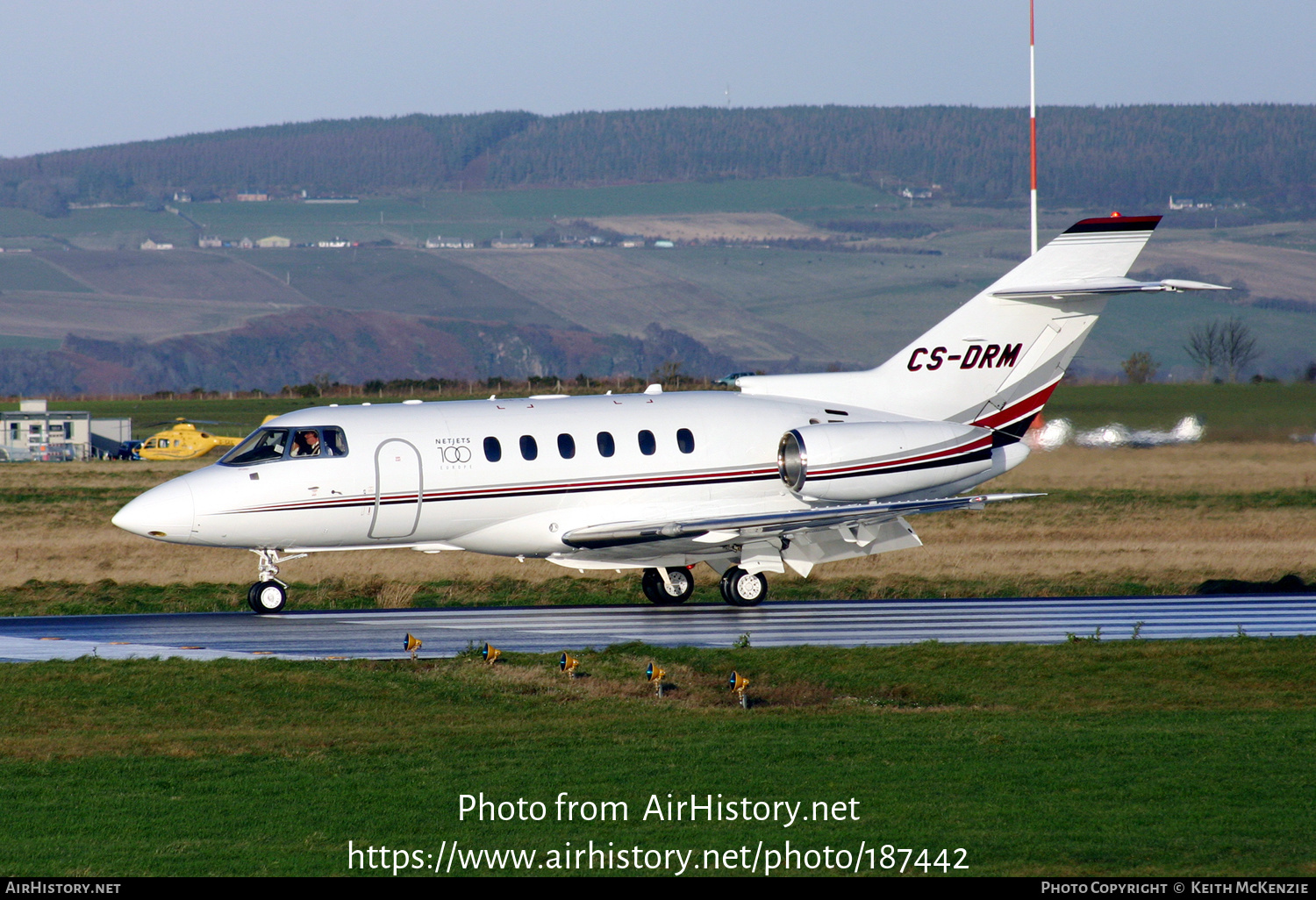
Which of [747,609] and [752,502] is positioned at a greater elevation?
[752,502]

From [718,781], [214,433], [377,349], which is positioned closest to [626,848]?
[718,781]

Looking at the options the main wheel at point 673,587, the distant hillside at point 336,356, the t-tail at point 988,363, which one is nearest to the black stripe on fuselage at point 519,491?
the main wheel at point 673,587

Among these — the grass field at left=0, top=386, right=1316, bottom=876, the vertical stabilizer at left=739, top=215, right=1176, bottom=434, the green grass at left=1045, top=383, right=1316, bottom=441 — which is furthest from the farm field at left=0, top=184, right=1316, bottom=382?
the grass field at left=0, top=386, right=1316, bottom=876

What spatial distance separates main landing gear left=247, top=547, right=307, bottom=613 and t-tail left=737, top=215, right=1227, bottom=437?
8855 millimetres

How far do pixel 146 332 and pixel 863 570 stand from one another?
14555 cm

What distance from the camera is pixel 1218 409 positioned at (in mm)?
47062

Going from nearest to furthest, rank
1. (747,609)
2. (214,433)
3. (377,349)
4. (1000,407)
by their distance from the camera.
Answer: (747,609), (1000,407), (214,433), (377,349)

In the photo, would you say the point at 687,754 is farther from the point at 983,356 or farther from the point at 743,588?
the point at 983,356

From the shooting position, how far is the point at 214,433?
76.5 m

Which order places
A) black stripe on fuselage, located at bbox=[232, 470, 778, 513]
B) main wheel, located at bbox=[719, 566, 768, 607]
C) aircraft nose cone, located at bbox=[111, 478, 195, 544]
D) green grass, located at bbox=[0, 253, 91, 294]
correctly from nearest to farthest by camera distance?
aircraft nose cone, located at bbox=[111, 478, 195, 544] → black stripe on fuselage, located at bbox=[232, 470, 778, 513] → main wheel, located at bbox=[719, 566, 768, 607] → green grass, located at bbox=[0, 253, 91, 294]

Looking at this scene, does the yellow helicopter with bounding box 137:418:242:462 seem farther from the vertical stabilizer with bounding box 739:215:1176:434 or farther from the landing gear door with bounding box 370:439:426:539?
the vertical stabilizer with bounding box 739:215:1176:434

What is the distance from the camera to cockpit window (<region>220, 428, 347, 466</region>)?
23.5 m

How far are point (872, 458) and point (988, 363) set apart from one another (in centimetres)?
335

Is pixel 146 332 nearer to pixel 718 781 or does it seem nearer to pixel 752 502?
pixel 752 502
